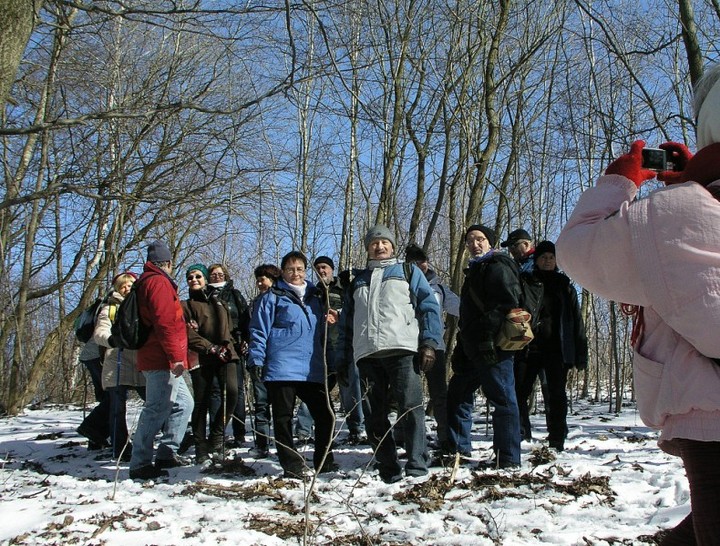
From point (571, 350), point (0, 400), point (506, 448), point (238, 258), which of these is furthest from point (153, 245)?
point (238, 258)

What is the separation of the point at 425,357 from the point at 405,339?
197 mm

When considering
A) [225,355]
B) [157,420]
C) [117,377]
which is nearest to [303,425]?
[225,355]

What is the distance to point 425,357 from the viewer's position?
471 centimetres

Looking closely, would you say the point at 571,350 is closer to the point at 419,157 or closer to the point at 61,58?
the point at 419,157

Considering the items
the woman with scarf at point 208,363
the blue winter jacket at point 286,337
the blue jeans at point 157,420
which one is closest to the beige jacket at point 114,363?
the woman with scarf at point 208,363

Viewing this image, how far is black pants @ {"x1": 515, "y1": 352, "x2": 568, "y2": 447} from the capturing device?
552 centimetres

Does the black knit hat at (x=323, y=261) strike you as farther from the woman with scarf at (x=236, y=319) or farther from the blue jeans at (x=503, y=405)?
the blue jeans at (x=503, y=405)

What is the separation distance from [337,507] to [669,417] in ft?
9.76

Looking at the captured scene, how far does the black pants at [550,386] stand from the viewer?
552 centimetres

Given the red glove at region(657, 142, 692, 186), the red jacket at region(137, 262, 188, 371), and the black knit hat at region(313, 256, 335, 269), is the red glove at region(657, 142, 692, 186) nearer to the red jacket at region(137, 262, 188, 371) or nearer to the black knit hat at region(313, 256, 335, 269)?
the red jacket at region(137, 262, 188, 371)

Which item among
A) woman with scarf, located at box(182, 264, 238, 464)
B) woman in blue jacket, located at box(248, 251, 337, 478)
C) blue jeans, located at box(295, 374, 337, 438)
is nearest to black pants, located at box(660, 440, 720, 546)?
woman in blue jacket, located at box(248, 251, 337, 478)

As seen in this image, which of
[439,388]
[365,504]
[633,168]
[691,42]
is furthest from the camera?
[439,388]

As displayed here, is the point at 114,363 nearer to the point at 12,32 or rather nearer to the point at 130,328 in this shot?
the point at 130,328

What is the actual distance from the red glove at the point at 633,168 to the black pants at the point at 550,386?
4098 millimetres
